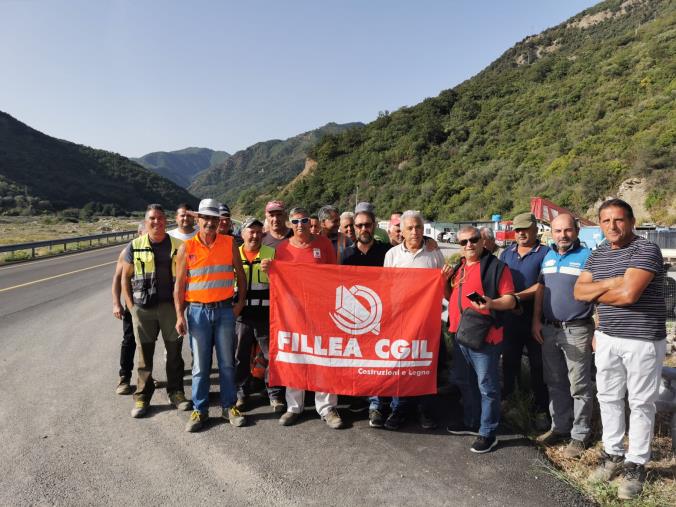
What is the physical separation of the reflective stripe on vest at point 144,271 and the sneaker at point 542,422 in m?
3.97

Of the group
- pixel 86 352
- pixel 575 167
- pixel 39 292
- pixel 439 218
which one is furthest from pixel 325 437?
pixel 439 218

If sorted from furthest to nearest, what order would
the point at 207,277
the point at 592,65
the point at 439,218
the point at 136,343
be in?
the point at 592,65
the point at 439,218
the point at 136,343
the point at 207,277

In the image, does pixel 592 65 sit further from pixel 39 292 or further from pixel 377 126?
pixel 39 292

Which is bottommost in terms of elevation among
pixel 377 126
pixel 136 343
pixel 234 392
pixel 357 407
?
pixel 357 407

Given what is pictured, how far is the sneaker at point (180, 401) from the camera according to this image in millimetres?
4691

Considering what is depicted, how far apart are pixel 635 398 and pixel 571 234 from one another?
142 centimetres

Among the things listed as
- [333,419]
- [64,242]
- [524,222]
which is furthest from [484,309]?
[64,242]

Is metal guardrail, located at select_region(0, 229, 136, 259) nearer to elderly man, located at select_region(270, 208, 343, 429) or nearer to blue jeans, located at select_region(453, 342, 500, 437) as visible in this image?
elderly man, located at select_region(270, 208, 343, 429)

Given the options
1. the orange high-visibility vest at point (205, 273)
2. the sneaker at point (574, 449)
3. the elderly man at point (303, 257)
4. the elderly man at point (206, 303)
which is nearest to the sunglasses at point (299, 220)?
the elderly man at point (303, 257)

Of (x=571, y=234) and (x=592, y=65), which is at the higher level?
(x=592, y=65)

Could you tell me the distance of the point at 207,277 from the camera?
4410 millimetres

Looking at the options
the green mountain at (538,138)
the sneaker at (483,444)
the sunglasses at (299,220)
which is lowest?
the sneaker at (483,444)

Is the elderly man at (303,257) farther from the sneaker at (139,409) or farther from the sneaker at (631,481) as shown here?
the sneaker at (631,481)

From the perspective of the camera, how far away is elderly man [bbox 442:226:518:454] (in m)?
3.95
